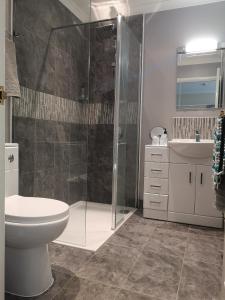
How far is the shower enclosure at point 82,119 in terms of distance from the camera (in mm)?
2146

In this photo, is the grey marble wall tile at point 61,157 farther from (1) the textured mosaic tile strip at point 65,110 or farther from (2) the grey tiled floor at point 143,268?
(2) the grey tiled floor at point 143,268

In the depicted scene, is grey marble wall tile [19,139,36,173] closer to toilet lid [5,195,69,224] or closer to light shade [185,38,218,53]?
toilet lid [5,195,69,224]

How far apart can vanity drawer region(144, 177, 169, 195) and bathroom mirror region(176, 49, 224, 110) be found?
909mm

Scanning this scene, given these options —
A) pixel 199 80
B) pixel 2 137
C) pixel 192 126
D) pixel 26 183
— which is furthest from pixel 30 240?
pixel 199 80

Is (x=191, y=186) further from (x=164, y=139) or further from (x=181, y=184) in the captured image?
(x=164, y=139)

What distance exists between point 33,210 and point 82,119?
5.99ft

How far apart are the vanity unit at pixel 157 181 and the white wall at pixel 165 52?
1.40ft

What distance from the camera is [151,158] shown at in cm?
258

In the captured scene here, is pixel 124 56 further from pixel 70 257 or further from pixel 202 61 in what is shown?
pixel 70 257

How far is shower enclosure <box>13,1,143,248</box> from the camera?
2146 millimetres

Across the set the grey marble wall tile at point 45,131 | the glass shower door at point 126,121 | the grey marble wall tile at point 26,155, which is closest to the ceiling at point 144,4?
the glass shower door at point 126,121

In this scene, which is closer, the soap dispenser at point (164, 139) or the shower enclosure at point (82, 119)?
the shower enclosure at point (82, 119)

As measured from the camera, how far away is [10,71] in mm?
1762

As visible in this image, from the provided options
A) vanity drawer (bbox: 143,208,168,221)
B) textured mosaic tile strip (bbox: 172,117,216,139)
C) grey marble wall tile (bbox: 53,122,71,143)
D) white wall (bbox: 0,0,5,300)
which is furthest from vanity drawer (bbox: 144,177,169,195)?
white wall (bbox: 0,0,5,300)
